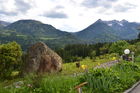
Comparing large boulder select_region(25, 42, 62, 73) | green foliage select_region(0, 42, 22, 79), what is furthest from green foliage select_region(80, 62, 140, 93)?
green foliage select_region(0, 42, 22, 79)

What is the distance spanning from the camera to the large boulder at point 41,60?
2170 cm

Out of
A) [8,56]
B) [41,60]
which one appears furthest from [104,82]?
[8,56]

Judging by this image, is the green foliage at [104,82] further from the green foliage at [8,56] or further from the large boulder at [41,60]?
the green foliage at [8,56]

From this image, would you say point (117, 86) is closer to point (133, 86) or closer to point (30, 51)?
point (133, 86)

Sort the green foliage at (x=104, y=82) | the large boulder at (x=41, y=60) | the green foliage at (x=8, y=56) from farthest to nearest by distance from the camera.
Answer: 1. the green foliage at (x=8, y=56)
2. the large boulder at (x=41, y=60)
3. the green foliage at (x=104, y=82)

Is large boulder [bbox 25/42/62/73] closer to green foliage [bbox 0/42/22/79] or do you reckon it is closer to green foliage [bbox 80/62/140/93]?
green foliage [bbox 0/42/22/79]

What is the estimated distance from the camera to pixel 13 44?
26.8 meters

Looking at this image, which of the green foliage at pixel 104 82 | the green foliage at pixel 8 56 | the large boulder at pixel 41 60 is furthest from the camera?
the green foliage at pixel 8 56

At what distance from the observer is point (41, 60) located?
22.2m

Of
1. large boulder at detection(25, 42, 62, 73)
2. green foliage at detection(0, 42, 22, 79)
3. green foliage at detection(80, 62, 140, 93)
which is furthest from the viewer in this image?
green foliage at detection(0, 42, 22, 79)

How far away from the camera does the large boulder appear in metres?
21.7

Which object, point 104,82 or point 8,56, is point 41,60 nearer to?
point 8,56

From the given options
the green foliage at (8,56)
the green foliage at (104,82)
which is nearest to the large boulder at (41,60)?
the green foliage at (8,56)

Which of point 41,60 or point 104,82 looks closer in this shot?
point 104,82
